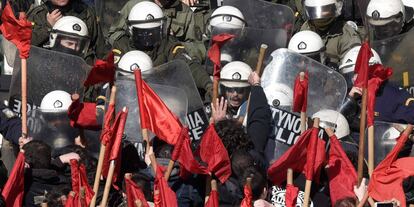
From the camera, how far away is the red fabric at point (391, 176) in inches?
648

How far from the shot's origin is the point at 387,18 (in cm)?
2012

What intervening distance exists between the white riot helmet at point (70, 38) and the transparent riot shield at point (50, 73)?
0.84 m

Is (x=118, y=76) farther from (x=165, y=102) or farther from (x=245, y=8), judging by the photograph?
(x=245, y=8)

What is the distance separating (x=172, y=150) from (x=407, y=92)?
263 centimetres

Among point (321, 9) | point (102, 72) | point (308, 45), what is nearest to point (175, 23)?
point (321, 9)

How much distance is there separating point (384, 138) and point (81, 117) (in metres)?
2.72

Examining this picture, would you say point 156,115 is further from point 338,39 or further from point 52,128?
point 338,39

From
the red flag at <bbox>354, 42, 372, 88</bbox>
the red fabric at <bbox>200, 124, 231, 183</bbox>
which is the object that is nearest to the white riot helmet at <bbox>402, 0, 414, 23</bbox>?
the red flag at <bbox>354, 42, 372, 88</bbox>

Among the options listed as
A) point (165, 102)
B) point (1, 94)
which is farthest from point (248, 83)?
point (1, 94)

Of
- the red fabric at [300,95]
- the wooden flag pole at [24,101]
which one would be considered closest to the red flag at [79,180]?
the wooden flag pole at [24,101]

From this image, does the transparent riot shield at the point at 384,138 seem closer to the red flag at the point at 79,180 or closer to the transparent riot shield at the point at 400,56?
the transparent riot shield at the point at 400,56

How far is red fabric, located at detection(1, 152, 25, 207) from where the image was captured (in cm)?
1695

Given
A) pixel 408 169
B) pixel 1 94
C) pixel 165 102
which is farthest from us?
pixel 1 94

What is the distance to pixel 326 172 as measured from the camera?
17.4 metres
